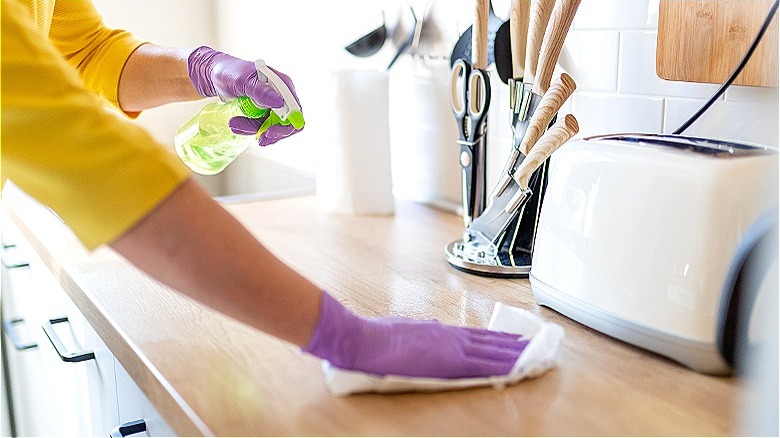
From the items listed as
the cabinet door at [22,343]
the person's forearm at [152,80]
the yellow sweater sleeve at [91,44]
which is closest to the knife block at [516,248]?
the person's forearm at [152,80]

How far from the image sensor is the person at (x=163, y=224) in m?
0.62

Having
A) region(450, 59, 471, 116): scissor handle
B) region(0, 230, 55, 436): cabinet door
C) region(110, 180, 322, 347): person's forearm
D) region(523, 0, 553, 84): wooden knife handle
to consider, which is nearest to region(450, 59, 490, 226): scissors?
region(450, 59, 471, 116): scissor handle

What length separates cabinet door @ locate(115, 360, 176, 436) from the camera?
2.63ft

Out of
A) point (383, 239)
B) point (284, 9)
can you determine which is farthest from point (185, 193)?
point (284, 9)

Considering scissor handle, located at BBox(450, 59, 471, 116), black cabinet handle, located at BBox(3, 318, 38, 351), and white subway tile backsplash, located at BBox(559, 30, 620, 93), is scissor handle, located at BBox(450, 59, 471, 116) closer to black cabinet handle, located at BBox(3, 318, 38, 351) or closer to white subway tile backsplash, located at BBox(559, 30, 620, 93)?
white subway tile backsplash, located at BBox(559, 30, 620, 93)

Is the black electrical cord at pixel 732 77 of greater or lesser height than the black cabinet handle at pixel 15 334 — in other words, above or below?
above

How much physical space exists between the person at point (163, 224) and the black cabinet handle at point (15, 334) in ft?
2.77

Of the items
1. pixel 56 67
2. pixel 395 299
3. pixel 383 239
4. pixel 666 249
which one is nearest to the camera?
pixel 56 67

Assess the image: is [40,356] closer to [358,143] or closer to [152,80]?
[152,80]

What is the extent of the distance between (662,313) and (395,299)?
0.32m

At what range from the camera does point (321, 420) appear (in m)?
0.67

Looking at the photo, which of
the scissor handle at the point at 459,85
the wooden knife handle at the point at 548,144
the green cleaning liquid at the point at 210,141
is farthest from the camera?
the green cleaning liquid at the point at 210,141

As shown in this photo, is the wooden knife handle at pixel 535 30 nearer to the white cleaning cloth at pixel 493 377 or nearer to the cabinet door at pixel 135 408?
the white cleaning cloth at pixel 493 377

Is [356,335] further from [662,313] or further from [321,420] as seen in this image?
[662,313]
